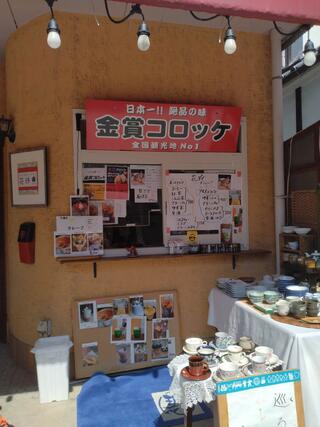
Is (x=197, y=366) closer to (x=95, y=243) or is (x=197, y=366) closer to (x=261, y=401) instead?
(x=261, y=401)

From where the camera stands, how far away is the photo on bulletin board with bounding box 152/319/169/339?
448 centimetres

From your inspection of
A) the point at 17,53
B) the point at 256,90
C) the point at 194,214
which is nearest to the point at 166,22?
the point at 256,90

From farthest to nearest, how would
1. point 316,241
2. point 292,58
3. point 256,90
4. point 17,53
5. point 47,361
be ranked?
1. point 292,58
2. point 256,90
3. point 17,53
4. point 316,241
5. point 47,361

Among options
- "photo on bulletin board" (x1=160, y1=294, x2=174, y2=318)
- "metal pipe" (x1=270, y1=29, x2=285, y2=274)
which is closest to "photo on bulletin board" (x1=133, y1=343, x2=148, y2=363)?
"photo on bulletin board" (x1=160, y1=294, x2=174, y2=318)

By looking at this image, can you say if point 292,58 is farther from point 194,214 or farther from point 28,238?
point 28,238

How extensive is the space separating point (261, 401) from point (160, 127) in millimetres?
3105

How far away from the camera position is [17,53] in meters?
4.48

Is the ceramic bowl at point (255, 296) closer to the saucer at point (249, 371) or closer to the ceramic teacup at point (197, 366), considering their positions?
the saucer at point (249, 371)

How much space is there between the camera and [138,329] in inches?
174

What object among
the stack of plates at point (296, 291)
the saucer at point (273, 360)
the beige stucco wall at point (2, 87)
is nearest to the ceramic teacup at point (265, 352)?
the saucer at point (273, 360)

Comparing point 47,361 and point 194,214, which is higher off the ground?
point 194,214

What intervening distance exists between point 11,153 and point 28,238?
1.15 meters

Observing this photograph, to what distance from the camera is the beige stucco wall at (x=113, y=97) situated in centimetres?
428

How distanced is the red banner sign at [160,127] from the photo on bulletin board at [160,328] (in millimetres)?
2098
